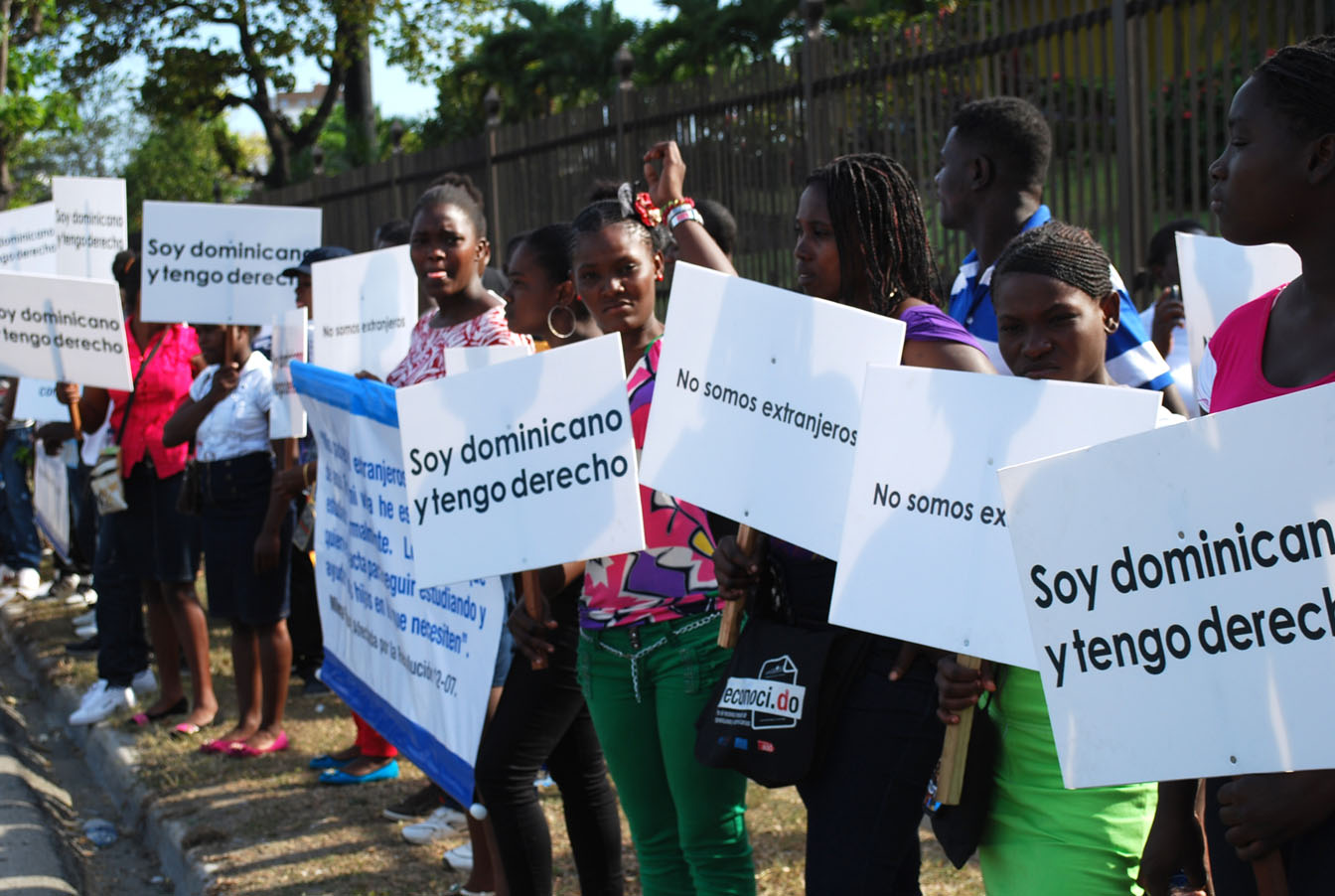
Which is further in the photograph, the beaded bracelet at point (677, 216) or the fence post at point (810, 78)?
the fence post at point (810, 78)

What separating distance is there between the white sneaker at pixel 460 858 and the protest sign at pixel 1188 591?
3.01 metres

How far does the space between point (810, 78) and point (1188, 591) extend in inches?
232

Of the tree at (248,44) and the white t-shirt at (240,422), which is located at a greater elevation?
the tree at (248,44)

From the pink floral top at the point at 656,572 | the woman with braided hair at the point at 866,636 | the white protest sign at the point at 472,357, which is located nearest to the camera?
the woman with braided hair at the point at 866,636

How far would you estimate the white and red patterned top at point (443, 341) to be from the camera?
166 inches

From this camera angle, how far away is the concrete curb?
16.1ft

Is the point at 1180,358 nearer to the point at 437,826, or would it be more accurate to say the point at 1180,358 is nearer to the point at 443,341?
the point at 443,341

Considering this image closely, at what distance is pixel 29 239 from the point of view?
857 cm

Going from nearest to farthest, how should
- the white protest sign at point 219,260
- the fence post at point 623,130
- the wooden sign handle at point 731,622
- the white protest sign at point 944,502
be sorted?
the white protest sign at point 944,502 < the wooden sign handle at point 731,622 < the white protest sign at point 219,260 < the fence post at point 623,130

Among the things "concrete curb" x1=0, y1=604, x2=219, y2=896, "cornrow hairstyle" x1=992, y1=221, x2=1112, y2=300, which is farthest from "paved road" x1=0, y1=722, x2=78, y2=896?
"cornrow hairstyle" x1=992, y1=221, x2=1112, y2=300

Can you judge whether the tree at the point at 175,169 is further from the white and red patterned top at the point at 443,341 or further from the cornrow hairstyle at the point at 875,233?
the cornrow hairstyle at the point at 875,233

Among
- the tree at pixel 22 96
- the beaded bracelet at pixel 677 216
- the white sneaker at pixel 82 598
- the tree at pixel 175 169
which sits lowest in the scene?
the white sneaker at pixel 82 598

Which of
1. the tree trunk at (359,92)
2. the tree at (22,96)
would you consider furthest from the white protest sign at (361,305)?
the tree trunk at (359,92)

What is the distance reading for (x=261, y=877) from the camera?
462cm
